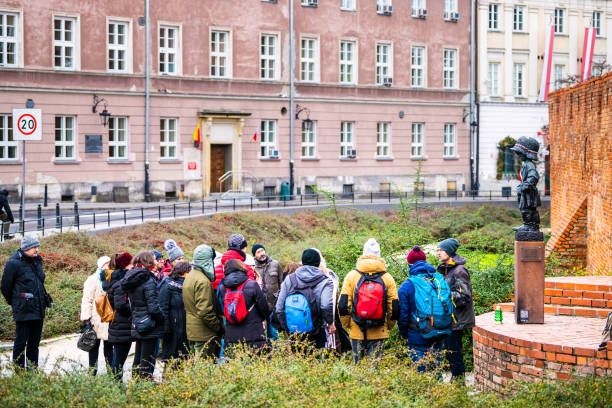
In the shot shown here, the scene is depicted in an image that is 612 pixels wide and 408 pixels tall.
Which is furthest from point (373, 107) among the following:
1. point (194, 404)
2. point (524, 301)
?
point (194, 404)

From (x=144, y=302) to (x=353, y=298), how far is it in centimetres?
262

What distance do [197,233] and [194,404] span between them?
67.3 ft

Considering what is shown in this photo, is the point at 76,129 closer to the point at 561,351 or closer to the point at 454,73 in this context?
the point at 454,73

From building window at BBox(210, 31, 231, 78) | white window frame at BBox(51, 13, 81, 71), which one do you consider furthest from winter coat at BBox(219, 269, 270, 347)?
building window at BBox(210, 31, 231, 78)

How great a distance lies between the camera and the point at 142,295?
1153 centimetres

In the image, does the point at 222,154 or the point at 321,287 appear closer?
the point at 321,287

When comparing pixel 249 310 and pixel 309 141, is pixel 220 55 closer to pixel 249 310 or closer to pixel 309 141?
pixel 309 141

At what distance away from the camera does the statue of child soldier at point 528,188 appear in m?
12.2

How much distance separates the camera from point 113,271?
39.3ft

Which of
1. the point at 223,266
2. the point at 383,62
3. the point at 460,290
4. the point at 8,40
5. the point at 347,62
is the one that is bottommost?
the point at 460,290

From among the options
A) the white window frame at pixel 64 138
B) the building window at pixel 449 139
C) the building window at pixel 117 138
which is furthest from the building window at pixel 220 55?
the building window at pixel 449 139

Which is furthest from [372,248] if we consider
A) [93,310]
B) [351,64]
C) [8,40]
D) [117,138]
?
[351,64]

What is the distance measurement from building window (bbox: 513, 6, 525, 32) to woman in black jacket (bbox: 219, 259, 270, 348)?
45.1 meters

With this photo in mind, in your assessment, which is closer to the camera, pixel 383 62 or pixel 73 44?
pixel 73 44
